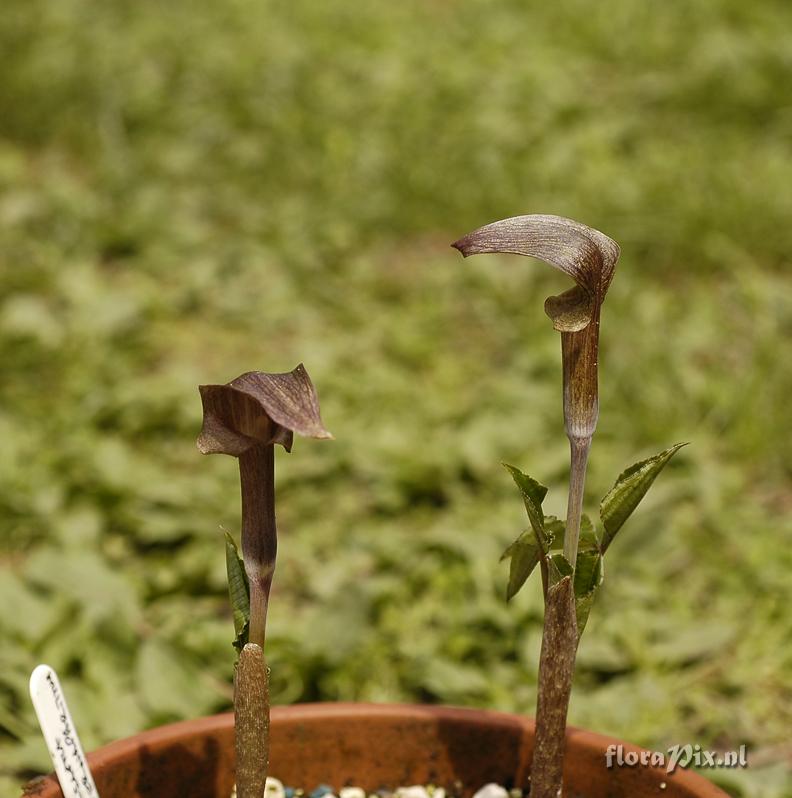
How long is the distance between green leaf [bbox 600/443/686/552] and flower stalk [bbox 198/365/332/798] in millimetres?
284

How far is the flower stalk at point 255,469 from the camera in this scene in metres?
0.88

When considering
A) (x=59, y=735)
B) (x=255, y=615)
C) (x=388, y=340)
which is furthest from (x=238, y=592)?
(x=388, y=340)

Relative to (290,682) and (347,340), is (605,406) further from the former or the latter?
(290,682)

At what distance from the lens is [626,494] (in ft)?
3.36

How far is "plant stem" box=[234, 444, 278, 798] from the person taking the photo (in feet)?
3.16

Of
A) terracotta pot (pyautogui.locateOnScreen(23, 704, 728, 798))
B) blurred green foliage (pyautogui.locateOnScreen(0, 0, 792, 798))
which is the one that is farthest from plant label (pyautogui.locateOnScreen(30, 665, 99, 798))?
blurred green foliage (pyautogui.locateOnScreen(0, 0, 792, 798))

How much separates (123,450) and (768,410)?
136 cm

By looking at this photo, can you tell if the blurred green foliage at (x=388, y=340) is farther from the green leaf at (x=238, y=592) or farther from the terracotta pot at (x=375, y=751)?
the green leaf at (x=238, y=592)

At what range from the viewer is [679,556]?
224cm

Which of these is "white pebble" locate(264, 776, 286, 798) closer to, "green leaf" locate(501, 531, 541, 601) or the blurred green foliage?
"green leaf" locate(501, 531, 541, 601)

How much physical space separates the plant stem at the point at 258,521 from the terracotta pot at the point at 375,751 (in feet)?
0.85

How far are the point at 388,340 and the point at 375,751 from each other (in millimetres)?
1864

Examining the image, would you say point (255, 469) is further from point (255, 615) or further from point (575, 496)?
point (575, 496)

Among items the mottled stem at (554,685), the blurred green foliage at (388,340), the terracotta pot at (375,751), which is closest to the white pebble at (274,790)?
the terracotta pot at (375,751)
